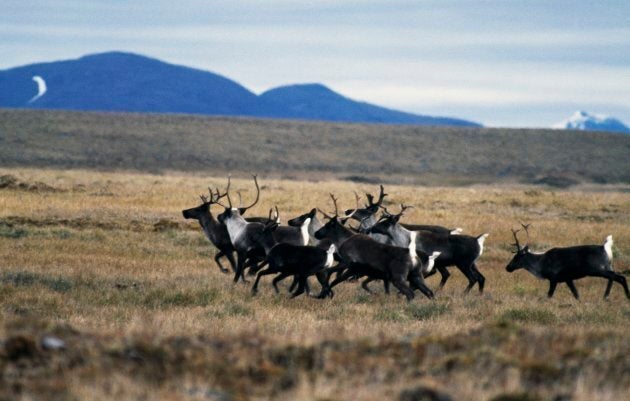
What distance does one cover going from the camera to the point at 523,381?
7.25 metres

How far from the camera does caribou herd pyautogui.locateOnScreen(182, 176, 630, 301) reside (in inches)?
557

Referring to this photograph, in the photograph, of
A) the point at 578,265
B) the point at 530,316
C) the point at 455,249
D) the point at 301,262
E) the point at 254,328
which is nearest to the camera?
the point at 254,328

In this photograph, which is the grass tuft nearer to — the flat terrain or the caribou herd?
the caribou herd

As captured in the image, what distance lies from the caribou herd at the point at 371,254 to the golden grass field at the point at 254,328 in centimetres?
41

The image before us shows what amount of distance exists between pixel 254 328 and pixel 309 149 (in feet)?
270

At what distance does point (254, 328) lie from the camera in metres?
10.4

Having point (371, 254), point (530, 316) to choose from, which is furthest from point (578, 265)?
point (371, 254)

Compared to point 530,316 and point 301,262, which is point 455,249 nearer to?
point 301,262

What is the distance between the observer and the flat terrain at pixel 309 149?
76.9 m

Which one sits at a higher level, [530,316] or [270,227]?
[270,227]

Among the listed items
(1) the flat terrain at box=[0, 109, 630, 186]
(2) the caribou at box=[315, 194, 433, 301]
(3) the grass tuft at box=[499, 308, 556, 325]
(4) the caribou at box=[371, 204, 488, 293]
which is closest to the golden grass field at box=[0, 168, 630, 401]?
(3) the grass tuft at box=[499, 308, 556, 325]

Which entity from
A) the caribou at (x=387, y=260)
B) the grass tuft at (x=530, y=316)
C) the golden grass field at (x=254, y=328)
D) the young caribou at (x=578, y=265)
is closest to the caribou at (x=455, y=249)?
the golden grass field at (x=254, y=328)

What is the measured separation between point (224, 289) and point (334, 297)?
1795 mm

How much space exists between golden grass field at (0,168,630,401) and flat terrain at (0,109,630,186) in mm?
48839
